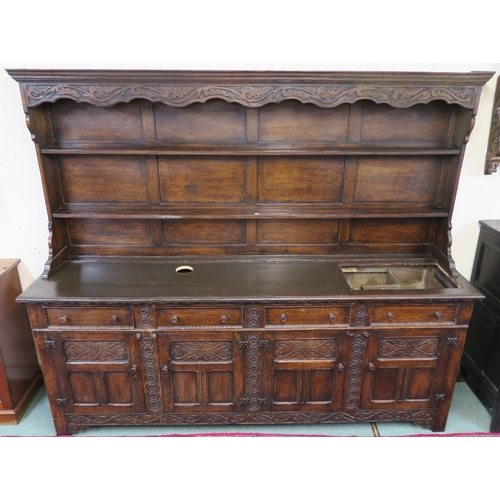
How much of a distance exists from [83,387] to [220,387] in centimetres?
73

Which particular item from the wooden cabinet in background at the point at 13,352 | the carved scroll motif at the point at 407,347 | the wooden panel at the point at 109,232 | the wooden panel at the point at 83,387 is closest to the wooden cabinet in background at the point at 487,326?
the carved scroll motif at the point at 407,347

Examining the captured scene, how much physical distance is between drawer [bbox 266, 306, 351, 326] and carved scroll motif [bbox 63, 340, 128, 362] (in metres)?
0.78

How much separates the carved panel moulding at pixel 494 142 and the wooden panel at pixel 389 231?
0.45m

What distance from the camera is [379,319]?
2.22 metres

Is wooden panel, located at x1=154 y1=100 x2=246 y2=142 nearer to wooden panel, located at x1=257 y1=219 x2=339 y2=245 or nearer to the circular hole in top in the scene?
wooden panel, located at x1=257 y1=219 x2=339 y2=245

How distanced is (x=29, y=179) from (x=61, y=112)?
1.45 feet

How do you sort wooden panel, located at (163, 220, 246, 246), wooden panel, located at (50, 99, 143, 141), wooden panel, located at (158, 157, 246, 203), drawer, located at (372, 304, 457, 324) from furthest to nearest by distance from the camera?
1. wooden panel, located at (163, 220, 246, 246)
2. wooden panel, located at (158, 157, 246, 203)
3. wooden panel, located at (50, 99, 143, 141)
4. drawer, located at (372, 304, 457, 324)

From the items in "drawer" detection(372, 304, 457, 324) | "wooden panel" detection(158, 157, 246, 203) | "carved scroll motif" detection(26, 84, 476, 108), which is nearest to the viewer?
"carved scroll motif" detection(26, 84, 476, 108)

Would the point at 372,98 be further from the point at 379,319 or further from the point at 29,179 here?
the point at 29,179

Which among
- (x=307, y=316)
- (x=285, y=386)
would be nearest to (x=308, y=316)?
(x=307, y=316)

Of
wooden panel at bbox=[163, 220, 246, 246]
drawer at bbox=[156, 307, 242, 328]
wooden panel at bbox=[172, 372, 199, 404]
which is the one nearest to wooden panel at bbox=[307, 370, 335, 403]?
drawer at bbox=[156, 307, 242, 328]

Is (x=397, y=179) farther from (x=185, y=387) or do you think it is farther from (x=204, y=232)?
(x=185, y=387)

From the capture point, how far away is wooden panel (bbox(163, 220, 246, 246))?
2.53m

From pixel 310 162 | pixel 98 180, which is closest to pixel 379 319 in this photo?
pixel 310 162
